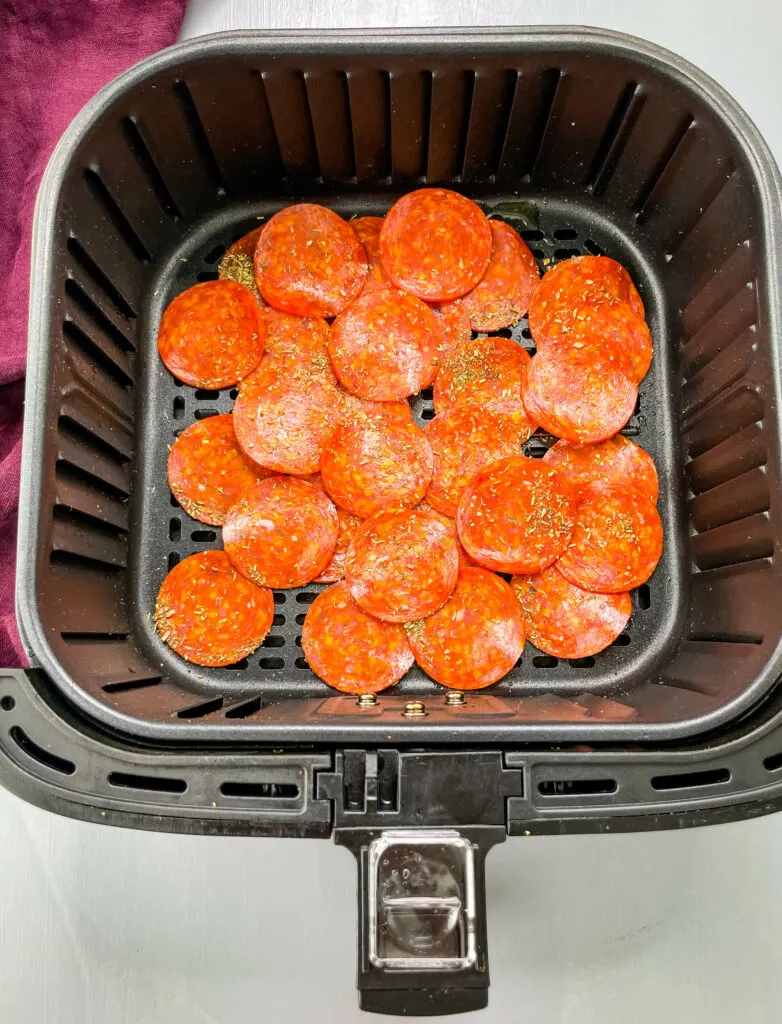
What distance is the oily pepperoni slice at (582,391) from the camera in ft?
2.72

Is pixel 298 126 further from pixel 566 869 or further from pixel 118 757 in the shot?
pixel 566 869

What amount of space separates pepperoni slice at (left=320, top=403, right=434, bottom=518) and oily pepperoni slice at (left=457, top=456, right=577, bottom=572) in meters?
0.06

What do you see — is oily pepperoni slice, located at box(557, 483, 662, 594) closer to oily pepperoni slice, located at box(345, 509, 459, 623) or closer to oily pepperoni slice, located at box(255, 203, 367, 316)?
oily pepperoni slice, located at box(345, 509, 459, 623)

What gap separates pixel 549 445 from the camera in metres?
0.93

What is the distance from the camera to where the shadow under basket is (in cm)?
72

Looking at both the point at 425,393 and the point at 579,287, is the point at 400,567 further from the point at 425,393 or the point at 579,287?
the point at 579,287

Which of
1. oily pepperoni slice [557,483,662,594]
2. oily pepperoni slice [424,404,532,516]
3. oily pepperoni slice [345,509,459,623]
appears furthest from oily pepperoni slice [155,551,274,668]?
oily pepperoni slice [557,483,662,594]

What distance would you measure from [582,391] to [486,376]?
117 mm

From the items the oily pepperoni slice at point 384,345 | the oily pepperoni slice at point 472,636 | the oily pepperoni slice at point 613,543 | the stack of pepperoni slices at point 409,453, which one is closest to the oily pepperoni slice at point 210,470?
the stack of pepperoni slices at point 409,453

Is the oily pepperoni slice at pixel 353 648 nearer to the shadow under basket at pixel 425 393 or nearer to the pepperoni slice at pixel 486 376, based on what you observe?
the shadow under basket at pixel 425 393

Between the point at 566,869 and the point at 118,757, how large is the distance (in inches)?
18.9

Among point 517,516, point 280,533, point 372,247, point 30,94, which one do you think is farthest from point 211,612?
point 30,94

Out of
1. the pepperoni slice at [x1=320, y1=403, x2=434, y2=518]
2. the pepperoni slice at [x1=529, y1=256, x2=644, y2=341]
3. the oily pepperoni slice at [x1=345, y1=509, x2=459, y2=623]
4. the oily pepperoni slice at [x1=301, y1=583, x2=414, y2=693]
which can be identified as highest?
the pepperoni slice at [x1=529, y1=256, x2=644, y2=341]

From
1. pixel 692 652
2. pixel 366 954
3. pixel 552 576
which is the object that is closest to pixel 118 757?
pixel 366 954
